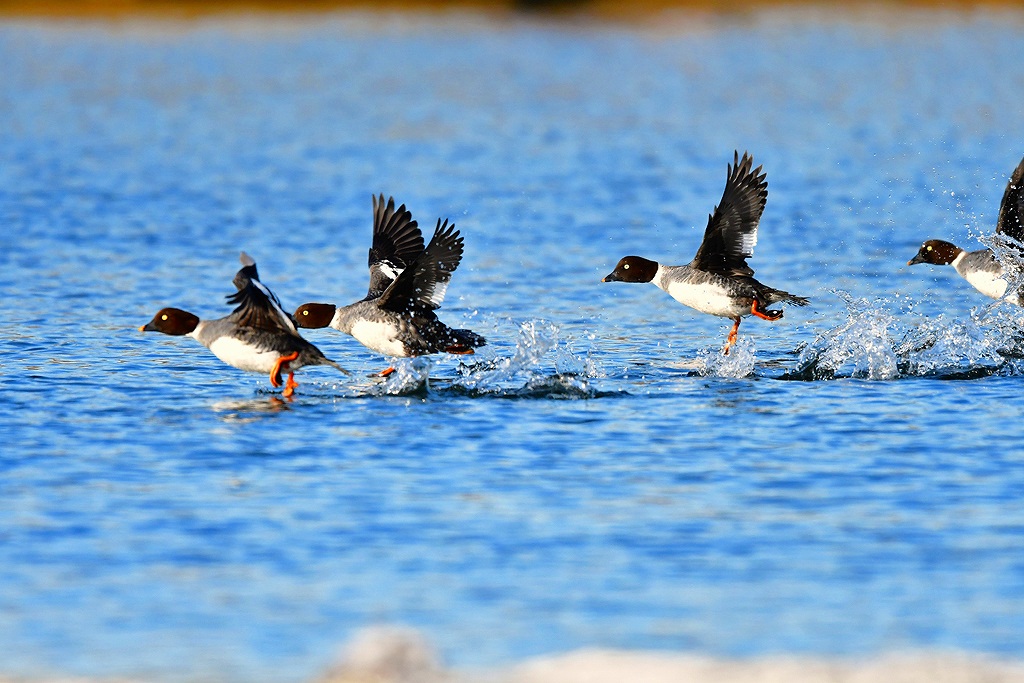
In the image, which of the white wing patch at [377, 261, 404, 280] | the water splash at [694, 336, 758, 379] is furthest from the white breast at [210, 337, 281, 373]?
the water splash at [694, 336, 758, 379]

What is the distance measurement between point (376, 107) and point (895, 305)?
29.6 m

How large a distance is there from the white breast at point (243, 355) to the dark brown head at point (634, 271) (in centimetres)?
473

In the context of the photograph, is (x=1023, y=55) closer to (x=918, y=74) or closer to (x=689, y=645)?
(x=918, y=74)

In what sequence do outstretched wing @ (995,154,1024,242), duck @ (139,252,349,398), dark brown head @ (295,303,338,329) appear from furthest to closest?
outstretched wing @ (995,154,1024,242), dark brown head @ (295,303,338,329), duck @ (139,252,349,398)

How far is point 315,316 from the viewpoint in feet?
50.1

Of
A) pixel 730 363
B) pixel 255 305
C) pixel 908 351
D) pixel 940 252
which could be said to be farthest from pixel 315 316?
pixel 940 252

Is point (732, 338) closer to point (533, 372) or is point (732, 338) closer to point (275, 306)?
point (533, 372)

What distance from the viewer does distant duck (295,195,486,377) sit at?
14867mm

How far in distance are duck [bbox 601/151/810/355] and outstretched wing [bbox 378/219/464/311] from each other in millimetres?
2761

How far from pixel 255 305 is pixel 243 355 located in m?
0.51

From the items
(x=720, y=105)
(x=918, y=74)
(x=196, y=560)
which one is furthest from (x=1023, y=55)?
(x=196, y=560)

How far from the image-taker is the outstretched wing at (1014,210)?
55.7 ft

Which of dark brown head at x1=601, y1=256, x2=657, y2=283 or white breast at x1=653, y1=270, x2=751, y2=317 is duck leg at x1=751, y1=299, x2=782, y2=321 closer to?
white breast at x1=653, y1=270, x2=751, y2=317

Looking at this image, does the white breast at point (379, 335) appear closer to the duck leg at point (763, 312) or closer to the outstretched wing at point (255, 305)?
the outstretched wing at point (255, 305)
